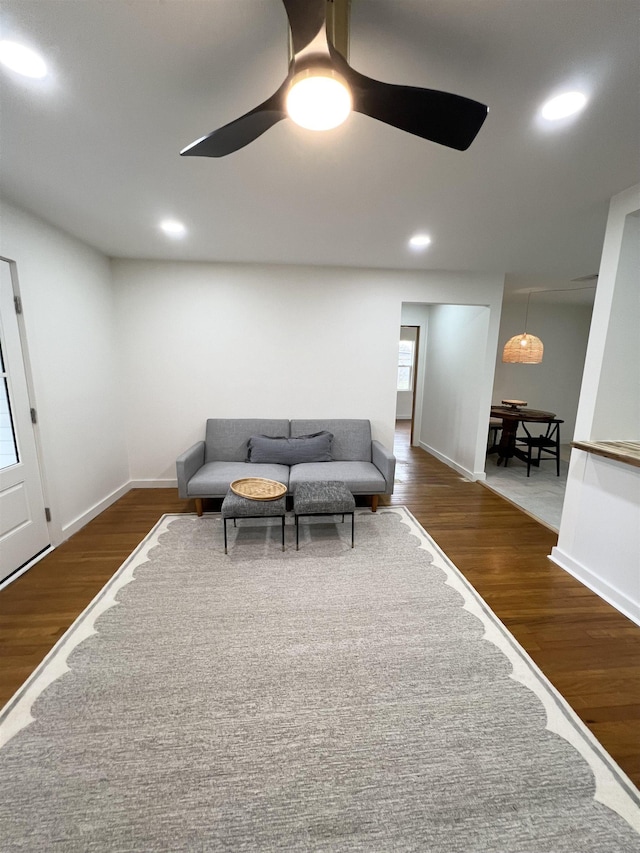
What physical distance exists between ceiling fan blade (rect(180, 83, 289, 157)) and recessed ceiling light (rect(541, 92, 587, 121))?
111cm

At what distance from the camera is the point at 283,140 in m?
1.55

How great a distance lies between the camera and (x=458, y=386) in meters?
4.74

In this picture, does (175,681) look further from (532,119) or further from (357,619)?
(532,119)

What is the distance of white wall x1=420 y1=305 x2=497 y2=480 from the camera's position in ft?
13.8

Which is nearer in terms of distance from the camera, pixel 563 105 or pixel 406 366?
pixel 563 105

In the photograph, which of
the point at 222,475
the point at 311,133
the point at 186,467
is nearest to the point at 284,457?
the point at 222,475

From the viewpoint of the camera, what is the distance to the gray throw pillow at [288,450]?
11.5 ft

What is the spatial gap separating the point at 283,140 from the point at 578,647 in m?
3.04

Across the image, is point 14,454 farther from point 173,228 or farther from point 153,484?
point 173,228

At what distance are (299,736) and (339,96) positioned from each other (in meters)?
2.27

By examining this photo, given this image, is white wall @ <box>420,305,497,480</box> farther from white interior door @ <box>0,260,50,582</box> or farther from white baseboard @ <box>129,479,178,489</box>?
white interior door @ <box>0,260,50,582</box>

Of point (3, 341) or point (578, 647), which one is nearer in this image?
point (578, 647)

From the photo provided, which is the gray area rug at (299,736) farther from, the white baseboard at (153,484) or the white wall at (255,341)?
the white wall at (255,341)

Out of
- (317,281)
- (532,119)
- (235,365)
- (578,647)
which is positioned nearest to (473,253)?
(317,281)
